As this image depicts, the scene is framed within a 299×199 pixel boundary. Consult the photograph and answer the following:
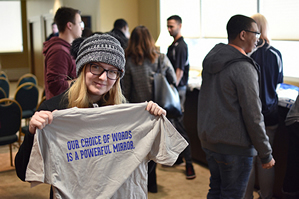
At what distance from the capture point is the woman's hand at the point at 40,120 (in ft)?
3.92

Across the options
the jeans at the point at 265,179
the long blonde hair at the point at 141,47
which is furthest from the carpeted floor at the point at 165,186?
the long blonde hair at the point at 141,47

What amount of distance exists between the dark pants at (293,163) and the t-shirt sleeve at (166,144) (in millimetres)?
1371

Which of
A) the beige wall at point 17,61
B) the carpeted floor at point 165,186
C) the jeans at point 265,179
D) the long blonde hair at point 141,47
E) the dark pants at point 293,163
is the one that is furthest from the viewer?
the beige wall at point 17,61

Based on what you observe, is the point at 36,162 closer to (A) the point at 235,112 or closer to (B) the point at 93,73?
(B) the point at 93,73

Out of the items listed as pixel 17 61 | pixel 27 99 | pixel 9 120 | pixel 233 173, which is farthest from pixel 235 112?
pixel 17 61

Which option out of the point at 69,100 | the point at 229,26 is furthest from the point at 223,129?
the point at 69,100

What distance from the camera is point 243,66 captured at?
1982mm

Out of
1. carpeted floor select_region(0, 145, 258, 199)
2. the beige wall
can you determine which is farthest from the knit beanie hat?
the beige wall

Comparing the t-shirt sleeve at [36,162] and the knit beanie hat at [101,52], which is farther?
the knit beanie hat at [101,52]

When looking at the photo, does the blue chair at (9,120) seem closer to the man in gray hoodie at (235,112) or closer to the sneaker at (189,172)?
the sneaker at (189,172)

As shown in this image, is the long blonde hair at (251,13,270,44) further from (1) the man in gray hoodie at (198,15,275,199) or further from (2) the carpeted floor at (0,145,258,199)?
(2) the carpeted floor at (0,145,258,199)

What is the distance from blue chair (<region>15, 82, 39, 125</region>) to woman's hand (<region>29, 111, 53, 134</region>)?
363 cm

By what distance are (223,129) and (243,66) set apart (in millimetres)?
402

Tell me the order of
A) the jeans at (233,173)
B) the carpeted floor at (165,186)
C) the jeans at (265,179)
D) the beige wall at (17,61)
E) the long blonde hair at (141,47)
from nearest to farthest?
the jeans at (233,173) → the jeans at (265,179) → the long blonde hair at (141,47) → the carpeted floor at (165,186) → the beige wall at (17,61)
